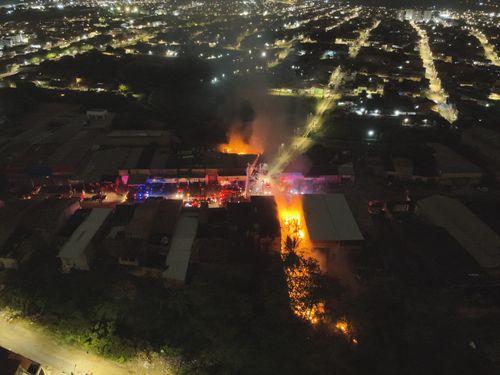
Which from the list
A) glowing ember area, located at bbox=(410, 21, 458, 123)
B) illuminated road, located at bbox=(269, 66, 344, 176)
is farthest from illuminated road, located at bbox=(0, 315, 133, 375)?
glowing ember area, located at bbox=(410, 21, 458, 123)

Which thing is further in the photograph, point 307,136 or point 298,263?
point 307,136

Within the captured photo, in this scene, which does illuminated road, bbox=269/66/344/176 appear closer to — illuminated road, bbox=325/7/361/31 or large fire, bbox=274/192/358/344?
large fire, bbox=274/192/358/344

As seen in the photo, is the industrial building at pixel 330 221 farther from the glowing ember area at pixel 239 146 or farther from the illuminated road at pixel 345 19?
the illuminated road at pixel 345 19

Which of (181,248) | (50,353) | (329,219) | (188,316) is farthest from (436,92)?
(50,353)

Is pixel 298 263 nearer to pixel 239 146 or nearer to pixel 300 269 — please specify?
pixel 300 269

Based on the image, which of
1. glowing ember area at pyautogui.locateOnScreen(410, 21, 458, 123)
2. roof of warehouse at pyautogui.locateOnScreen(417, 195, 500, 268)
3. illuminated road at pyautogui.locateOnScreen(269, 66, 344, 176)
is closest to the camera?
roof of warehouse at pyautogui.locateOnScreen(417, 195, 500, 268)

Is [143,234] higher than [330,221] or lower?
higher
